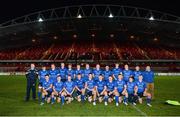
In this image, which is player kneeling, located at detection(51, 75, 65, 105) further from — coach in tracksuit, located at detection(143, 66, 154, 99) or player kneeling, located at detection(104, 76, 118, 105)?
coach in tracksuit, located at detection(143, 66, 154, 99)

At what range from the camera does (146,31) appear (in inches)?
2601

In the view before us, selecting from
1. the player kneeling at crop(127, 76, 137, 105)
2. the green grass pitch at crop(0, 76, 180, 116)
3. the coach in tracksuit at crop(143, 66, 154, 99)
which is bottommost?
the green grass pitch at crop(0, 76, 180, 116)

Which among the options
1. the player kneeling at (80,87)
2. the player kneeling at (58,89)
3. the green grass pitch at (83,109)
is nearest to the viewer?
the green grass pitch at (83,109)

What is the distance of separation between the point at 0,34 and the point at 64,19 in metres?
13.3

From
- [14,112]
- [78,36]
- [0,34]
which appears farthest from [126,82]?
[78,36]

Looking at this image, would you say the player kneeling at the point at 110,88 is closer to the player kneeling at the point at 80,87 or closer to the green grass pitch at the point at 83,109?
the green grass pitch at the point at 83,109

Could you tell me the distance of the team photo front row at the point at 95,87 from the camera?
16344 mm

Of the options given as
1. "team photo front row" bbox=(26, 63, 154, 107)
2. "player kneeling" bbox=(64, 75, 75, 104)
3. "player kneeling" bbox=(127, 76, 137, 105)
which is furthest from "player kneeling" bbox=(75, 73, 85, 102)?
"player kneeling" bbox=(127, 76, 137, 105)

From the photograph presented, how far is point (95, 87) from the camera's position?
655 inches

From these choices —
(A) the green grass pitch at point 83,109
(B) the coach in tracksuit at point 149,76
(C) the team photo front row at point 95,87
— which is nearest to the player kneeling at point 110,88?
(C) the team photo front row at point 95,87

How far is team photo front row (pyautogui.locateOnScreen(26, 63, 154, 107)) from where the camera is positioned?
16344mm

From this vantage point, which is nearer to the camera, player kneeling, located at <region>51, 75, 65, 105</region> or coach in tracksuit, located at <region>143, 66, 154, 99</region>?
player kneeling, located at <region>51, 75, 65, 105</region>

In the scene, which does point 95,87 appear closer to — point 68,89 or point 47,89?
point 68,89

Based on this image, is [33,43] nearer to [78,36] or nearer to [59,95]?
[78,36]
